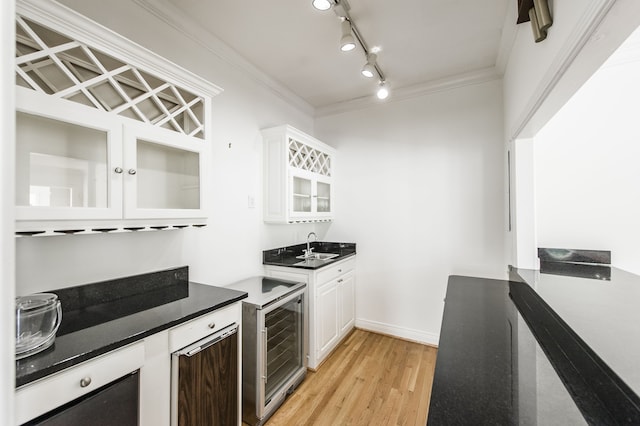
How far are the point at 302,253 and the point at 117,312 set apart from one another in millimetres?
2056

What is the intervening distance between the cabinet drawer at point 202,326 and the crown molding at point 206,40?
1.93 meters

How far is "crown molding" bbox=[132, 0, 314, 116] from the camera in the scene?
1735mm

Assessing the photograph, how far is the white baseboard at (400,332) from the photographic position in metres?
2.88

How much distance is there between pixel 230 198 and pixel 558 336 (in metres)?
2.19

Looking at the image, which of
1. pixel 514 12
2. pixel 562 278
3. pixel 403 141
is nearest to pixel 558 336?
pixel 562 278

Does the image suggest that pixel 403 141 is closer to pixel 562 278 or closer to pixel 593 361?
pixel 562 278

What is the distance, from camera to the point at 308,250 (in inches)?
127

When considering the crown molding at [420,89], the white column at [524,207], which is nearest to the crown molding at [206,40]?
the crown molding at [420,89]

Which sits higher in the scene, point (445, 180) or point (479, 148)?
point (479, 148)

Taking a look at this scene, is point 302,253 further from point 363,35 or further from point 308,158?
point 363,35

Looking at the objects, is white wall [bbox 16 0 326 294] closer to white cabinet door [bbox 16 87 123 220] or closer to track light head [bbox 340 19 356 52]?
white cabinet door [bbox 16 87 123 220]

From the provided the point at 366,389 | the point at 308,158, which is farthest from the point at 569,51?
the point at 366,389

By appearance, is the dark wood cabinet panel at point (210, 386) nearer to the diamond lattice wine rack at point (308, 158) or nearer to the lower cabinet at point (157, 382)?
the lower cabinet at point (157, 382)

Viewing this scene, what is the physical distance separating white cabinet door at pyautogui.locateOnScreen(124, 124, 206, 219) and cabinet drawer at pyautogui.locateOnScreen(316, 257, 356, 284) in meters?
1.24
